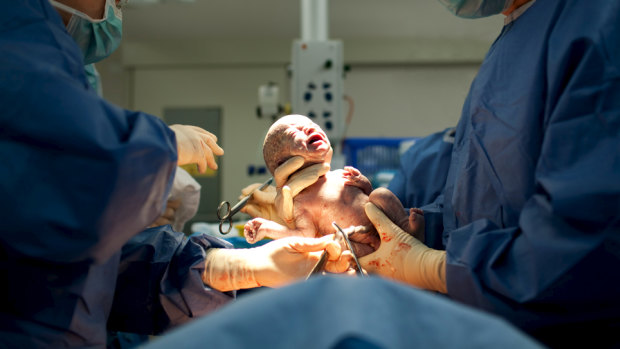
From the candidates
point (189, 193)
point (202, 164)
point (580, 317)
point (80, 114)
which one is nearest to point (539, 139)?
point (580, 317)

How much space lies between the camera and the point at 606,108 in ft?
3.19

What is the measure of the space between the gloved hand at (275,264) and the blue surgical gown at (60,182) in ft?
0.99

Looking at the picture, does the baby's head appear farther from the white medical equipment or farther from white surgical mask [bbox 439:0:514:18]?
the white medical equipment

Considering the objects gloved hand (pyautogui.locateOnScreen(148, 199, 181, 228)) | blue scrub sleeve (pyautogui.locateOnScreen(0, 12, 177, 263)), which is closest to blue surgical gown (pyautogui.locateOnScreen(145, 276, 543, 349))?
blue scrub sleeve (pyautogui.locateOnScreen(0, 12, 177, 263))

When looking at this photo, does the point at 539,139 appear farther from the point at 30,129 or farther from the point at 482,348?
the point at 30,129

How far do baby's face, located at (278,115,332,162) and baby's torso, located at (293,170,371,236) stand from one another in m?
0.12

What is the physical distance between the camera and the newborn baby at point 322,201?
Answer: 1543 millimetres

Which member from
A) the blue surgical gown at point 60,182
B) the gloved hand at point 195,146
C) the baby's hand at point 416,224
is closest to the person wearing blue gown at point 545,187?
the baby's hand at point 416,224

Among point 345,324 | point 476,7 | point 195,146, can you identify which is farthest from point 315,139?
point 345,324

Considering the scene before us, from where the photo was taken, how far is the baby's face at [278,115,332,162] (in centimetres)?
168

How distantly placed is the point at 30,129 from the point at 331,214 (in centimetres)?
101

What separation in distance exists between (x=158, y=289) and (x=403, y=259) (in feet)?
2.48

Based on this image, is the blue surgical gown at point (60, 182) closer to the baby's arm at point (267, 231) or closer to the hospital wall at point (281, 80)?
the baby's arm at point (267, 231)

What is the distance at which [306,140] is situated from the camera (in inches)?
66.9
